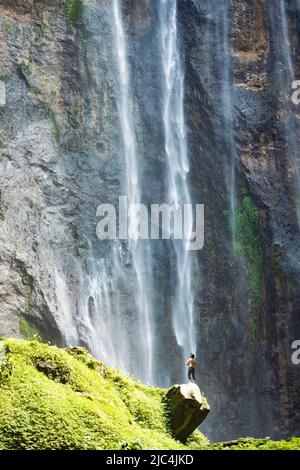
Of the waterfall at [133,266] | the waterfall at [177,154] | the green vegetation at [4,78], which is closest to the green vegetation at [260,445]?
the waterfall at [133,266]

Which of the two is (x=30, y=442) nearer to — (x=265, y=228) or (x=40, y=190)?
(x=40, y=190)

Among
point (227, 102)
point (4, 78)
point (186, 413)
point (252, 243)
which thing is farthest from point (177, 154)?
point (186, 413)

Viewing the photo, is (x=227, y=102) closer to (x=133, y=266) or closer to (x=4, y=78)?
(x=133, y=266)

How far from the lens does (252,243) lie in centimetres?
2284

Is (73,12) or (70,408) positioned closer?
(70,408)

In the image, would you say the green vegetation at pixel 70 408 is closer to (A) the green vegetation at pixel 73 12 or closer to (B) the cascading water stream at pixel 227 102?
(B) the cascading water stream at pixel 227 102

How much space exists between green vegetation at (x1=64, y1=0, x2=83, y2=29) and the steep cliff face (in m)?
0.05

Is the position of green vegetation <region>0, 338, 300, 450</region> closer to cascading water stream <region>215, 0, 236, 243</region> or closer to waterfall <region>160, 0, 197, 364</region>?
waterfall <region>160, 0, 197, 364</region>

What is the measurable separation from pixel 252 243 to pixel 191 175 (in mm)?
3359

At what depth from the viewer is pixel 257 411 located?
21078 mm

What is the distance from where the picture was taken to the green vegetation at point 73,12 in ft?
76.0

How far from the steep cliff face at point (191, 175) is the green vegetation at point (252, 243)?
4cm

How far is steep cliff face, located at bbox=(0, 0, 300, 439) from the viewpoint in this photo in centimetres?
1981

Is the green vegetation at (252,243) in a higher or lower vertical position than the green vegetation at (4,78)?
lower
